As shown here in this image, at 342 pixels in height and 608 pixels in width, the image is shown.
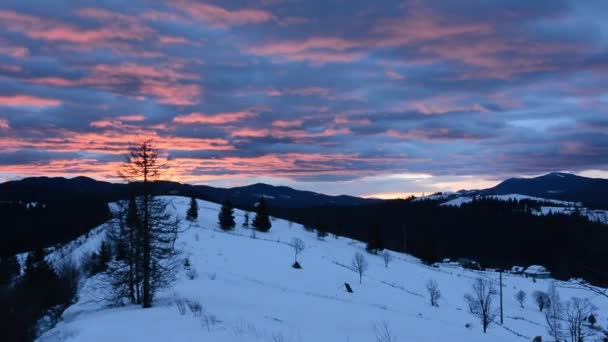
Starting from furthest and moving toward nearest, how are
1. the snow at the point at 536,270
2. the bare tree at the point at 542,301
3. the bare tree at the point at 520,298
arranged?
the snow at the point at 536,270, the bare tree at the point at 520,298, the bare tree at the point at 542,301

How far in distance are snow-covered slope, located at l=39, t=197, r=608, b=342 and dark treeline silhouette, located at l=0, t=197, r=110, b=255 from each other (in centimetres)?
5404

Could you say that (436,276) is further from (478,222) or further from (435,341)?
(478,222)

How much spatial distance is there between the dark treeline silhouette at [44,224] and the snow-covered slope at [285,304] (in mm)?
54035

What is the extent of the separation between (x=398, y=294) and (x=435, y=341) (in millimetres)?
27595

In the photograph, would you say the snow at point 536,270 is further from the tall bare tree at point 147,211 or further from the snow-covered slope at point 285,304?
the tall bare tree at point 147,211

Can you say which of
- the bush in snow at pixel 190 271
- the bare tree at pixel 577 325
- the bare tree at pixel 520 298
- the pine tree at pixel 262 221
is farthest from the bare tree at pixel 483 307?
the pine tree at pixel 262 221

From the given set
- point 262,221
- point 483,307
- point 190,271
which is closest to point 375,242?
point 262,221

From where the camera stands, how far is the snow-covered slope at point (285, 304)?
45.5 ft

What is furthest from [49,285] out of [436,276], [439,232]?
[439,232]

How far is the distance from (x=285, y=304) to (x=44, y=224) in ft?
428

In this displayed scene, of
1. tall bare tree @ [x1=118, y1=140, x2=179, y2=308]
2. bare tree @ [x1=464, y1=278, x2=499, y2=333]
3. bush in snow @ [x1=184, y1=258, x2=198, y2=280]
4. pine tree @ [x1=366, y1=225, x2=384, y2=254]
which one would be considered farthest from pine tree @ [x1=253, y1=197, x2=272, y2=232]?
tall bare tree @ [x1=118, y1=140, x2=179, y2=308]

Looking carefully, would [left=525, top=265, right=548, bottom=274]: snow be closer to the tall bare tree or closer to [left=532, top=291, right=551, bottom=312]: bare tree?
[left=532, top=291, right=551, bottom=312]: bare tree

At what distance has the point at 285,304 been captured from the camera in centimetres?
2361

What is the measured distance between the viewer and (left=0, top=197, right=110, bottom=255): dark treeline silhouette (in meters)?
114
